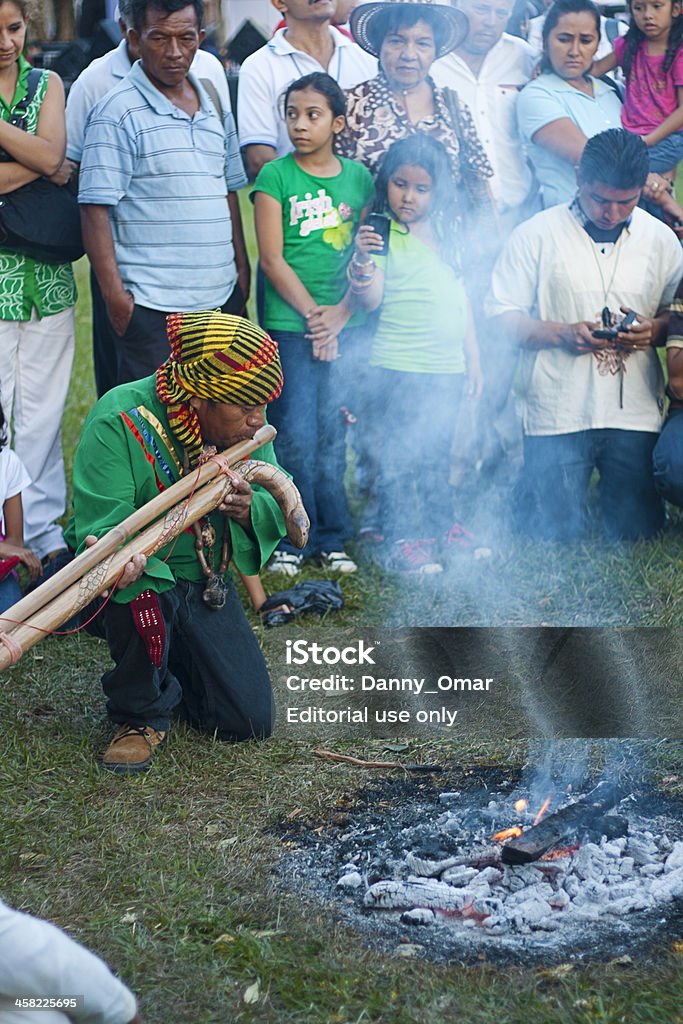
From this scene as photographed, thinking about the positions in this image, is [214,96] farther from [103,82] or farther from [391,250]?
[391,250]

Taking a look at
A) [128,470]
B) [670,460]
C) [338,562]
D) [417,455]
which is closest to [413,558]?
[338,562]

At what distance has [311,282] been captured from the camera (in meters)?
5.30

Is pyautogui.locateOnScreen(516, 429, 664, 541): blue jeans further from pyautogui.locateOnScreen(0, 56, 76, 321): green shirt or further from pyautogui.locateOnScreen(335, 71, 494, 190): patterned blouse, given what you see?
pyautogui.locateOnScreen(0, 56, 76, 321): green shirt

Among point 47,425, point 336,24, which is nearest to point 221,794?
point 47,425

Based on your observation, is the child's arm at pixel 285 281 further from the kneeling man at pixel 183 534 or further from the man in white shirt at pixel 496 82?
the kneeling man at pixel 183 534

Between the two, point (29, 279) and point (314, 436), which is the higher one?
point (29, 279)

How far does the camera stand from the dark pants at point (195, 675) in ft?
12.8

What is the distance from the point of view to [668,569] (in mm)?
5254

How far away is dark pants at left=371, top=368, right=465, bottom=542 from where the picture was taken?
5.50 metres

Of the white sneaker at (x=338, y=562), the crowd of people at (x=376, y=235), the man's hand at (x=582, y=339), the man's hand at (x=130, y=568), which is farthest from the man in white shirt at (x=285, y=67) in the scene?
the man's hand at (x=130, y=568)

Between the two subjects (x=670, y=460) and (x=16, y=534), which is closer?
(x=16, y=534)

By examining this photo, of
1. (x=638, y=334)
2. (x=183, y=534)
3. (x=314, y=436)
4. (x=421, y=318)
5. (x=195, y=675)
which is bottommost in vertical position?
(x=195, y=675)

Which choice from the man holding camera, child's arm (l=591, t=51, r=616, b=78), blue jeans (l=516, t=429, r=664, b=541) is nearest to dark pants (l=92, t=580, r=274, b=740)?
blue jeans (l=516, t=429, r=664, b=541)

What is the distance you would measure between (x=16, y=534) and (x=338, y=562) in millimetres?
1343
